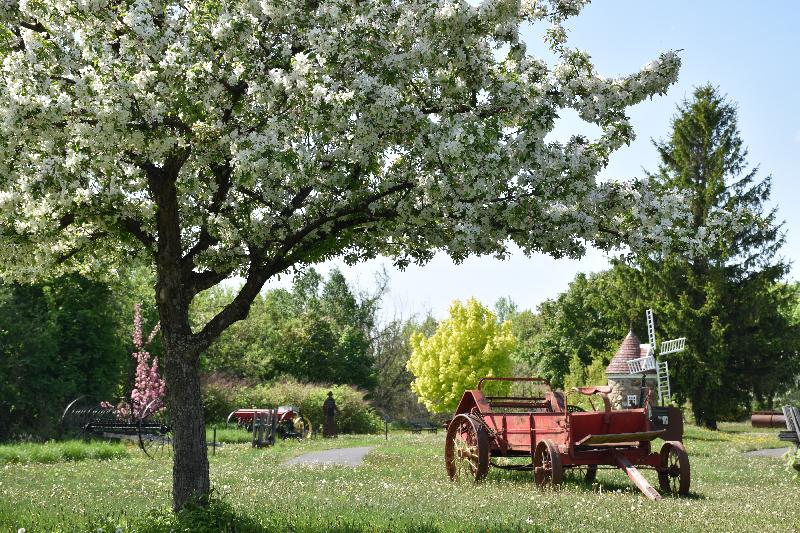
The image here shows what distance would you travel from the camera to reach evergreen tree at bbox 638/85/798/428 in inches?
1671

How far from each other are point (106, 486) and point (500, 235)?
916cm

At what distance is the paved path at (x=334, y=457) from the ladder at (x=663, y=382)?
1734 centimetres

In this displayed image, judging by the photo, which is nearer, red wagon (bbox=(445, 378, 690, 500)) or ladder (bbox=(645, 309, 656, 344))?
red wagon (bbox=(445, 378, 690, 500))

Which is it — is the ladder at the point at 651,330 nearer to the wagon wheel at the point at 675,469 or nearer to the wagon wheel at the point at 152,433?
the wagon wheel at the point at 152,433

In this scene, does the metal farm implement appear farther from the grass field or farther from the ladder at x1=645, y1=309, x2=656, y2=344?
the ladder at x1=645, y1=309, x2=656, y2=344

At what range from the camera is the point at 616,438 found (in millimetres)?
12500

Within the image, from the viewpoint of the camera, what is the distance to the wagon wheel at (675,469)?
12695mm

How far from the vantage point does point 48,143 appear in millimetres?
8320

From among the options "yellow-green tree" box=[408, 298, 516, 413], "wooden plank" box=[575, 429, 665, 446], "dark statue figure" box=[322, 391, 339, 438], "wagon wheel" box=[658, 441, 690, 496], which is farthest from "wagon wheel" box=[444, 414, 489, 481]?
"yellow-green tree" box=[408, 298, 516, 413]

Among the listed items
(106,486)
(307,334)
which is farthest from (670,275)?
(106,486)

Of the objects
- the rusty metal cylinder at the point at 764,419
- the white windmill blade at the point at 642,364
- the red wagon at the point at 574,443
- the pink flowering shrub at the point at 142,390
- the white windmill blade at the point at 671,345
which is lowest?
the rusty metal cylinder at the point at 764,419

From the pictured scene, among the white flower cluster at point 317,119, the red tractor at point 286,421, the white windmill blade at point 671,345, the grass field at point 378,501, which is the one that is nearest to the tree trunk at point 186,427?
the grass field at point 378,501

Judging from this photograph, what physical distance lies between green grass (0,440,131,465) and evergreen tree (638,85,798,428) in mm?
29935

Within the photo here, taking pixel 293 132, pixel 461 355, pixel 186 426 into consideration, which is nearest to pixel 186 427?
pixel 186 426
